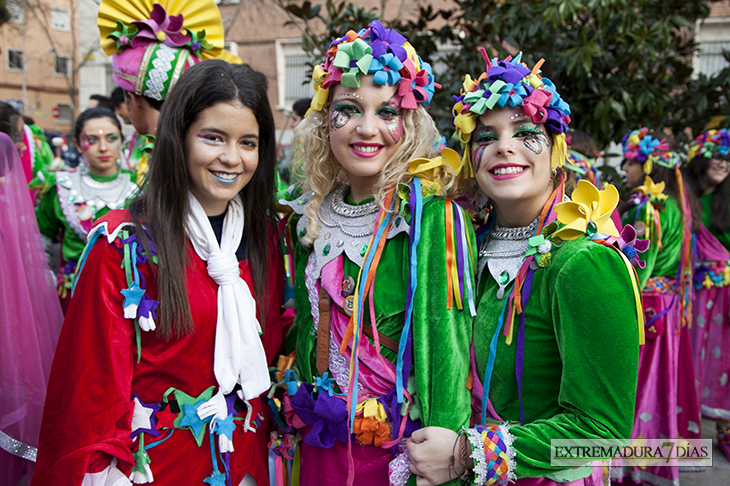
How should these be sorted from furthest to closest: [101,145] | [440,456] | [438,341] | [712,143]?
[712,143]
[101,145]
[438,341]
[440,456]

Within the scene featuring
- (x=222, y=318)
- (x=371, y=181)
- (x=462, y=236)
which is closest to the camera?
(x=462, y=236)

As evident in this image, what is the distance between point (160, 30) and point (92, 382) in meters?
1.80

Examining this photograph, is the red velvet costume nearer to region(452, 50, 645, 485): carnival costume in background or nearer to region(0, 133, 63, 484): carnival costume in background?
region(0, 133, 63, 484): carnival costume in background

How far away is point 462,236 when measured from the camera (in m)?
1.68

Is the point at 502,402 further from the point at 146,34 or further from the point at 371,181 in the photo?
the point at 146,34

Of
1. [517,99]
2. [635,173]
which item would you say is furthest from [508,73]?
[635,173]

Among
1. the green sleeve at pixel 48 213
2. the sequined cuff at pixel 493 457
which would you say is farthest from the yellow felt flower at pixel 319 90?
the green sleeve at pixel 48 213

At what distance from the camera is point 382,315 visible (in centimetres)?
176

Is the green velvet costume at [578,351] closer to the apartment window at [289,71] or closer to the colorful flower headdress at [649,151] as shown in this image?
the colorful flower headdress at [649,151]

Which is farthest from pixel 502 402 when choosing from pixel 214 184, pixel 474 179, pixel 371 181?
pixel 214 184

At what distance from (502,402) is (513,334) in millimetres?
230

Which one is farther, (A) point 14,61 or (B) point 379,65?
(A) point 14,61

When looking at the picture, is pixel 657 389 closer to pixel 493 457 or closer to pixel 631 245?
pixel 631 245

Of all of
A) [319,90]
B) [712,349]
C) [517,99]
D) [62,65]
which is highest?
[62,65]
